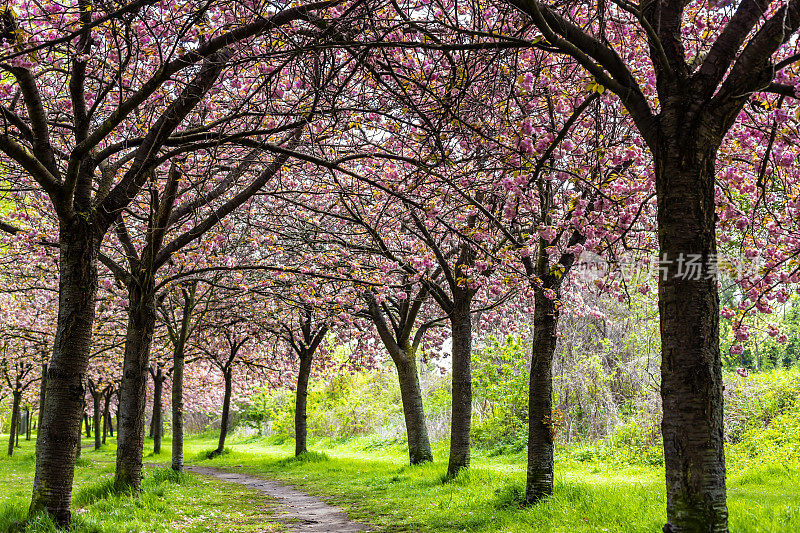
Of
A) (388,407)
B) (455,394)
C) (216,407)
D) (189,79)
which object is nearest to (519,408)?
(455,394)

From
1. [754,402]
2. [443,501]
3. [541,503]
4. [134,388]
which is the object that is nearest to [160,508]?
[134,388]

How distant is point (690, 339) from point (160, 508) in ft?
25.5

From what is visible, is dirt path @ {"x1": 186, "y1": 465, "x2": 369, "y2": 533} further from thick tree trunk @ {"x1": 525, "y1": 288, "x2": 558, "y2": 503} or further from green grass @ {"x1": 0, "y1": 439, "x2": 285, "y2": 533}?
thick tree trunk @ {"x1": 525, "y1": 288, "x2": 558, "y2": 503}

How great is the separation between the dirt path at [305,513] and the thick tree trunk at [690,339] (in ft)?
16.6

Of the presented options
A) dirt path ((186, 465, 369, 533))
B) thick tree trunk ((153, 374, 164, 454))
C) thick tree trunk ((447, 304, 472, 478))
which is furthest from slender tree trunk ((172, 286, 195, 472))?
thick tree trunk ((153, 374, 164, 454))

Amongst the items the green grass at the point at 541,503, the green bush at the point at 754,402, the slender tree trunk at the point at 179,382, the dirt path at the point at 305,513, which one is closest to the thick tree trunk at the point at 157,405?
the slender tree trunk at the point at 179,382

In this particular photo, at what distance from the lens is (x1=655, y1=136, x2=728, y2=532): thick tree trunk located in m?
3.88

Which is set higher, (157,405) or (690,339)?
(690,339)

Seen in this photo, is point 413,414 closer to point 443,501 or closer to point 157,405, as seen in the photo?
point 443,501

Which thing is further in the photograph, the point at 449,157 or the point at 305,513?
the point at 305,513

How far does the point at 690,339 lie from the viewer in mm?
4004

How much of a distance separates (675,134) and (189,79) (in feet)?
16.1

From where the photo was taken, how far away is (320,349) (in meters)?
20.7

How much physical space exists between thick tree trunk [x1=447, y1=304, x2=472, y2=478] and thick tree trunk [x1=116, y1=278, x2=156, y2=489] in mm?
5620
